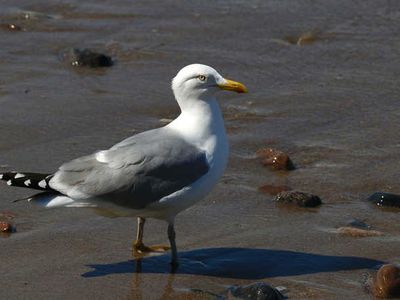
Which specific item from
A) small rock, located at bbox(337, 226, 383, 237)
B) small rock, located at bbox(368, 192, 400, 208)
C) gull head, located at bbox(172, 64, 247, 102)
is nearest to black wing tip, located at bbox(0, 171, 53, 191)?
gull head, located at bbox(172, 64, 247, 102)

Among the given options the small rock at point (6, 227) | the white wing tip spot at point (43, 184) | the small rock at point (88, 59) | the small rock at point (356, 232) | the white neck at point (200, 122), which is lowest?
the small rock at point (6, 227)

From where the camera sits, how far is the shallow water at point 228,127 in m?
5.99

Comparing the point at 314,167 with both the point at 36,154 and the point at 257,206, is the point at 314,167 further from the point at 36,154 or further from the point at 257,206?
the point at 36,154

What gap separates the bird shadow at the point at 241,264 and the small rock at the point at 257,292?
1.02 ft

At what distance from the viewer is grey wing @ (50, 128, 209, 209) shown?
6.01 m

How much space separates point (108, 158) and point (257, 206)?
119 cm

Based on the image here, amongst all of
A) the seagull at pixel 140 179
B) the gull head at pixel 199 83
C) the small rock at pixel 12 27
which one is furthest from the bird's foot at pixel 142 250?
the small rock at pixel 12 27

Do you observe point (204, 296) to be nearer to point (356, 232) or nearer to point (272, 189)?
point (356, 232)

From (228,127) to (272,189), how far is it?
1218 millimetres

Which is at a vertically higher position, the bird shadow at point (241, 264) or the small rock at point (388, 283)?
the small rock at point (388, 283)

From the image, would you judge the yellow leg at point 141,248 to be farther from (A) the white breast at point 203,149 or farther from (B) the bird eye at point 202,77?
(B) the bird eye at point 202,77

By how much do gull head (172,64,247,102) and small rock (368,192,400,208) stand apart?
1.22m

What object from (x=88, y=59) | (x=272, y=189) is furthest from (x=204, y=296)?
(x=88, y=59)

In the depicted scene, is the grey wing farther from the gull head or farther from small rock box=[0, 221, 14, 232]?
small rock box=[0, 221, 14, 232]
